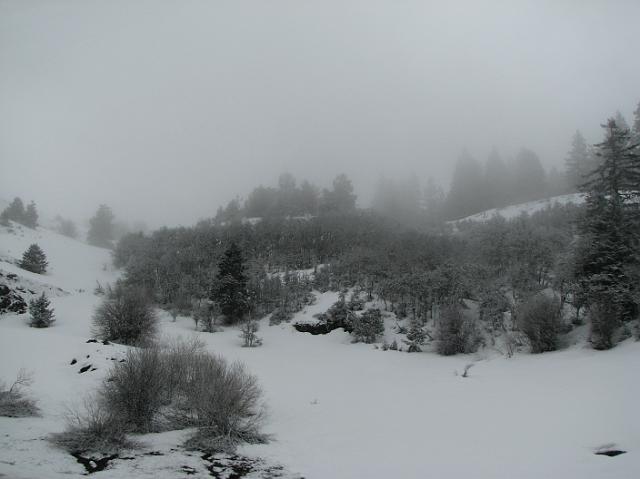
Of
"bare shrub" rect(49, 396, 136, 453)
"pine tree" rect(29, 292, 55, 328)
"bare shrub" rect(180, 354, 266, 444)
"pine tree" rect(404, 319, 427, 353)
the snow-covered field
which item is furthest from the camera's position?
"pine tree" rect(29, 292, 55, 328)

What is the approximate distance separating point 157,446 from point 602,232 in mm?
23505

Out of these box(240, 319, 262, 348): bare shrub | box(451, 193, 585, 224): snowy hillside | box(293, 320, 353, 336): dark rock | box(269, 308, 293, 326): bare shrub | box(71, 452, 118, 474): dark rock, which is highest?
box(451, 193, 585, 224): snowy hillside

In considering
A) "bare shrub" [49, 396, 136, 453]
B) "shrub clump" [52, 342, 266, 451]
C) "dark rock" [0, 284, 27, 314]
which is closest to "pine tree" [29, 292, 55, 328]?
"dark rock" [0, 284, 27, 314]

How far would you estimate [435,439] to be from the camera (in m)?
10.2

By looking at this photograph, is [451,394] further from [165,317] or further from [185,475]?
[165,317]

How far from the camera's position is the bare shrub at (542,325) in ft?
60.7

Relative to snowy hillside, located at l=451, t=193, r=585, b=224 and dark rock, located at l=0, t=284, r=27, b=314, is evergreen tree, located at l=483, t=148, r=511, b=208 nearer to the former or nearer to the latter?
snowy hillside, located at l=451, t=193, r=585, b=224

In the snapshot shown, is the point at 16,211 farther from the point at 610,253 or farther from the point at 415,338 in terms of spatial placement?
the point at 610,253

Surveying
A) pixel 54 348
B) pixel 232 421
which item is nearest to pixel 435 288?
pixel 232 421

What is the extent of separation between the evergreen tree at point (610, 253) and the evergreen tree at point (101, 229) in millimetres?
82077

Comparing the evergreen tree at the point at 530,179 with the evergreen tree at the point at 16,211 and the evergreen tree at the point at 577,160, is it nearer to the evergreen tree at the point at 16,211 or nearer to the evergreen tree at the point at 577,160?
the evergreen tree at the point at 577,160

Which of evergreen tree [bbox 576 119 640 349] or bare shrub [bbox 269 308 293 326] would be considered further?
bare shrub [bbox 269 308 293 326]

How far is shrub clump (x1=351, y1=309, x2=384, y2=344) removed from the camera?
26.1 m

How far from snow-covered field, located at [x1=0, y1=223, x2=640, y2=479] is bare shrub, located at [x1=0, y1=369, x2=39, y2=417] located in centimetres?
43
